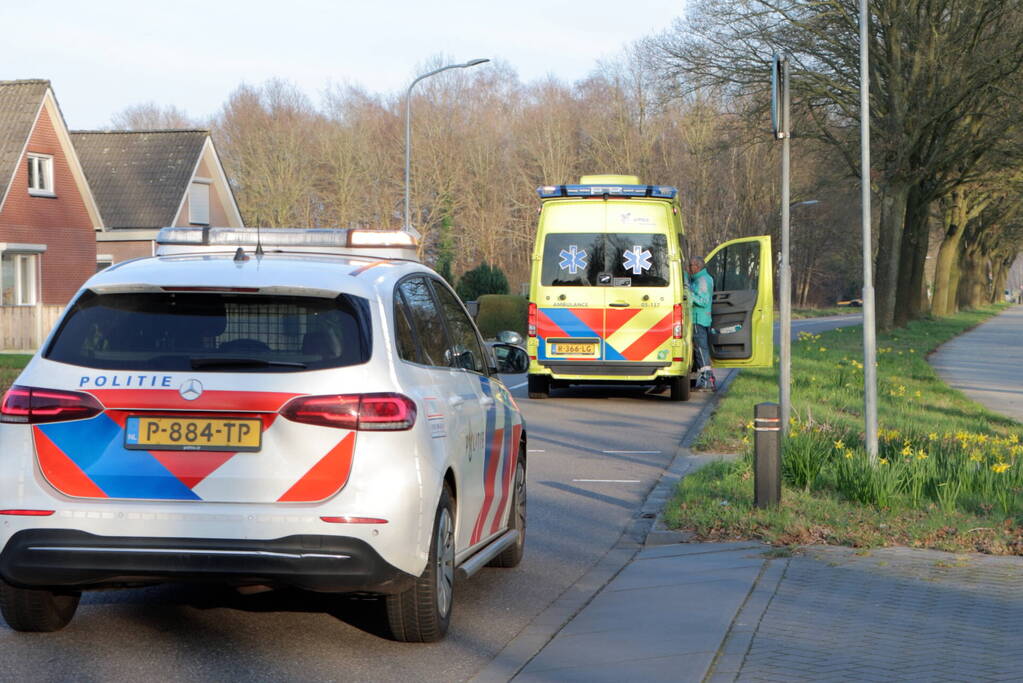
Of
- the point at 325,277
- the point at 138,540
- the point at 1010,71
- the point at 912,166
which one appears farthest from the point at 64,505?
the point at 912,166

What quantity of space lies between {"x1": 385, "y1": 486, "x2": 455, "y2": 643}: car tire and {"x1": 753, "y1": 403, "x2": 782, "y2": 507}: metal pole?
125 inches

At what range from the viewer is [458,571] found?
6.14 meters

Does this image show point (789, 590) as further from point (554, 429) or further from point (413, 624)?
point (554, 429)

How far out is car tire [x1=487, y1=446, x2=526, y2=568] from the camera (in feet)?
24.9

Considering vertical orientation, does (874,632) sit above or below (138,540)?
below

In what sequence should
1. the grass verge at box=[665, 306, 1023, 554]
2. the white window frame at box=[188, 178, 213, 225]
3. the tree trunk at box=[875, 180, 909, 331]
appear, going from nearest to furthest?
the grass verge at box=[665, 306, 1023, 554]
the tree trunk at box=[875, 180, 909, 331]
the white window frame at box=[188, 178, 213, 225]

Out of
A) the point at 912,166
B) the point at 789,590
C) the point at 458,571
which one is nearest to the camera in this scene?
the point at 458,571

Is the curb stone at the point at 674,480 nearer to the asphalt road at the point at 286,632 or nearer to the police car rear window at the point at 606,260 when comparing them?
the asphalt road at the point at 286,632

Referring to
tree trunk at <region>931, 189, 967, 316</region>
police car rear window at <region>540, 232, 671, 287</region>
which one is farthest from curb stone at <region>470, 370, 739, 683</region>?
tree trunk at <region>931, 189, 967, 316</region>

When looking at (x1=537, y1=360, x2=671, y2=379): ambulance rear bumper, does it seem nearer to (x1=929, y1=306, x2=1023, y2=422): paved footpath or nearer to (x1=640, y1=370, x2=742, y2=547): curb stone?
(x1=640, y1=370, x2=742, y2=547): curb stone

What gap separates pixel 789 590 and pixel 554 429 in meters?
8.97

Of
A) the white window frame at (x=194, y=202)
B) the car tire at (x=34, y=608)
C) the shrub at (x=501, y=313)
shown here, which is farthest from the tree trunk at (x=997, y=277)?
the car tire at (x=34, y=608)

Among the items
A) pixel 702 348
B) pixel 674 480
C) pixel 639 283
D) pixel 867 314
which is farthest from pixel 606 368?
pixel 867 314

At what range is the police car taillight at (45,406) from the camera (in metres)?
5.40
